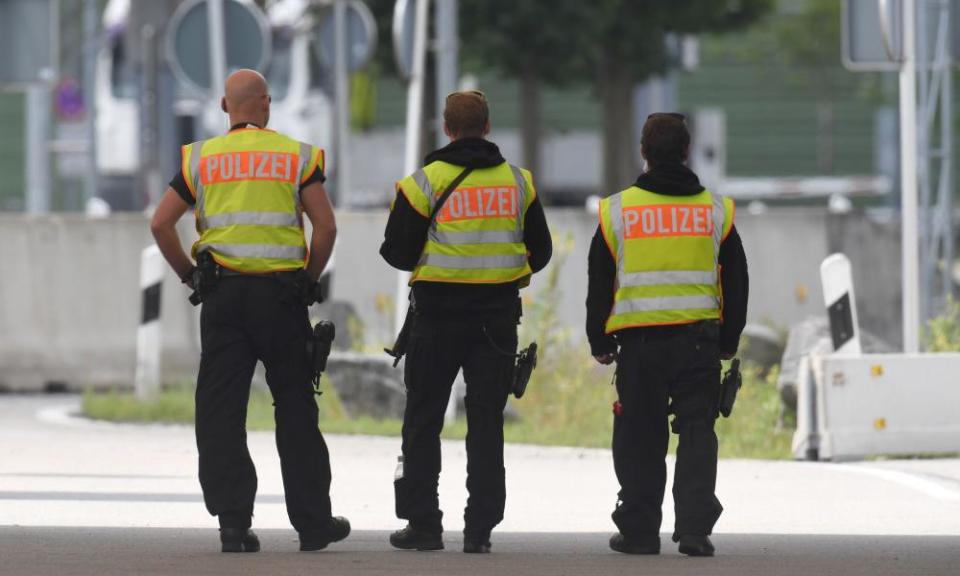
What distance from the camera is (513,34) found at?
32.1m

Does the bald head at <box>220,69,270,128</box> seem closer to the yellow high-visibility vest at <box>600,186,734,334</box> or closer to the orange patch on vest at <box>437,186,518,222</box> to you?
the orange patch on vest at <box>437,186,518,222</box>

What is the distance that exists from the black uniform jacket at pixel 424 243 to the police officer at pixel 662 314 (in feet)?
1.10

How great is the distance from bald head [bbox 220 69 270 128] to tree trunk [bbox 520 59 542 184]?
24333 millimetres

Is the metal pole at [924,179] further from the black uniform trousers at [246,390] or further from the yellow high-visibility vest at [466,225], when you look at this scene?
the black uniform trousers at [246,390]

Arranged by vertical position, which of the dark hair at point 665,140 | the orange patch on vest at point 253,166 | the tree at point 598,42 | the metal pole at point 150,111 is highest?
the tree at point 598,42

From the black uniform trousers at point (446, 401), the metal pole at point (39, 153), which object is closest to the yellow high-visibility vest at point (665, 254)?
the black uniform trousers at point (446, 401)

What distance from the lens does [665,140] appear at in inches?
335

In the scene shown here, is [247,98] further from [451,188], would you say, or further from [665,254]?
[665,254]

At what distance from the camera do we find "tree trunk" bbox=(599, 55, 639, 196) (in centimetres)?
3328

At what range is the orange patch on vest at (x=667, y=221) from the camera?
335 inches

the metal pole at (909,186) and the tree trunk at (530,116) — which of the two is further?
the tree trunk at (530,116)

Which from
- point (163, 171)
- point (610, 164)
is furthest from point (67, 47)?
point (163, 171)

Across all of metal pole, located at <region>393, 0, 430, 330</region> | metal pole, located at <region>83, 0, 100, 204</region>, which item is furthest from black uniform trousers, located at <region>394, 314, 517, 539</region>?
metal pole, located at <region>83, 0, 100, 204</region>

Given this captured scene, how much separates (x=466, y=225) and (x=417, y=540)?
1075 mm
